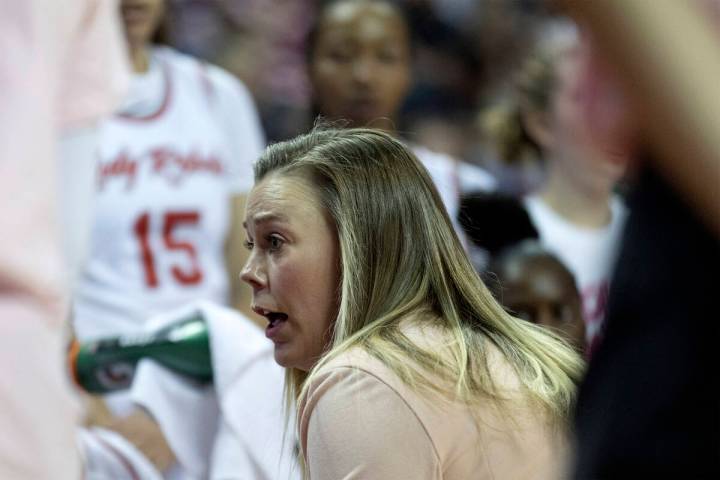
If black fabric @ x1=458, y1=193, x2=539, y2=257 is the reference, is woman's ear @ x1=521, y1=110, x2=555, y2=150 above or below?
above

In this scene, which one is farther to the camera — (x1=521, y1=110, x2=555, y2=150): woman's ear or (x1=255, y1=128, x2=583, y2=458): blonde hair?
(x1=521, y1=110, x2=555, y2=150): woman's ear

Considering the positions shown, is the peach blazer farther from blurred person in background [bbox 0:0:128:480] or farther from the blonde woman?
blurred person in background [bbox 0:0:128:480]

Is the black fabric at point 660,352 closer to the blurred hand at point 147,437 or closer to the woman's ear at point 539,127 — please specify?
the blurred hand at point 147,437

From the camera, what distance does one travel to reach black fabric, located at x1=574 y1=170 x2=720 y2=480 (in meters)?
0.93

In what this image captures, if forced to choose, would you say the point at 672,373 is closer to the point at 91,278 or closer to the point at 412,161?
the point at 412,161

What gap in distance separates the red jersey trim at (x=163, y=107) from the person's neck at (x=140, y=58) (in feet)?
0.19

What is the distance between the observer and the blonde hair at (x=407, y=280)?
6.70 ft

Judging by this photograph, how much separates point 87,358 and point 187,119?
1.30m

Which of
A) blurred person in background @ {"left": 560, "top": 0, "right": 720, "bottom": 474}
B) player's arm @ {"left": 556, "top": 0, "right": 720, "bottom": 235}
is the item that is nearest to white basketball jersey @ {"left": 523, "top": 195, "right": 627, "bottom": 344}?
blurred person in background @ {"left": 560, "top": 0, "right": 720, "bottom": 474}

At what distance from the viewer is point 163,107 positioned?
4227mm

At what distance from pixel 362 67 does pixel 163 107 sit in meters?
0.69

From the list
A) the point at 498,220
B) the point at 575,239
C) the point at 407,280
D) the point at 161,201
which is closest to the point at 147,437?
the point at 407,280

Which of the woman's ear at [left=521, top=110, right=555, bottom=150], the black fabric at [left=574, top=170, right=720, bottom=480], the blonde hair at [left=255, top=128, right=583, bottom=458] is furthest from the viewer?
the woman's ear at [left=521, top=110, right=555, bottom=150]

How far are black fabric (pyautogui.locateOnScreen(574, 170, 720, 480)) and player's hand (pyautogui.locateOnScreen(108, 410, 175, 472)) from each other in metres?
2.09
